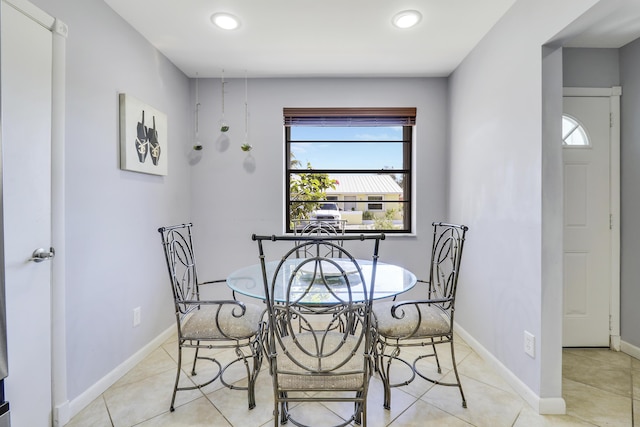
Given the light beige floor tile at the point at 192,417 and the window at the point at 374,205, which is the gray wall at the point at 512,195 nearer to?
the window at the point at 374,205

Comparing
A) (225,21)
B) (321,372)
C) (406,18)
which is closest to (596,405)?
(321,372)

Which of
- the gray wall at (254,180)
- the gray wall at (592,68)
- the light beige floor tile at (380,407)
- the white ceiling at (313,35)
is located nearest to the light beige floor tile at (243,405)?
the light beige floor tile at (380,407)

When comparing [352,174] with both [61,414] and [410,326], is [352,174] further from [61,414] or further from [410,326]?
[61,414]

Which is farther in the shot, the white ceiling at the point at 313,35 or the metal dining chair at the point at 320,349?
the white ceiling at the point at 313,35

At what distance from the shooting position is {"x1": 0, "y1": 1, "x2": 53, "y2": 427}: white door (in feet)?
4.34

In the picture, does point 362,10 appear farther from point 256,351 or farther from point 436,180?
point 256,351

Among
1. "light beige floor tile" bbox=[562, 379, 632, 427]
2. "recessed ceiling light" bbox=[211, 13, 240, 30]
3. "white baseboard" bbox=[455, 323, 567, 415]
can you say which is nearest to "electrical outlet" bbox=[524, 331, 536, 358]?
"white baseboard" bbox=[455, 323, 567, 415]

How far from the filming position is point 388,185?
10.4 ft

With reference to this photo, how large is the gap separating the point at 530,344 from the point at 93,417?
2.40 m

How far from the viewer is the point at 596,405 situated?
172 cm

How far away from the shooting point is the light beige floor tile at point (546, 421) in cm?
158

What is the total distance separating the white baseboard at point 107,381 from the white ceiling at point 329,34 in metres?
2.26

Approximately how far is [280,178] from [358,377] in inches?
81.1

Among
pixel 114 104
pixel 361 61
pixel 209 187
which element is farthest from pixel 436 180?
pixel 114 104
